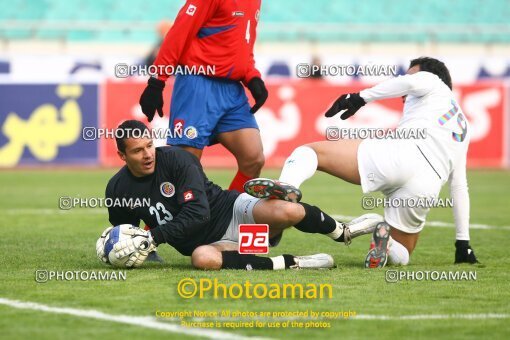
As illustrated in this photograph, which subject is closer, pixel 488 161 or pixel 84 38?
pixel 488 161

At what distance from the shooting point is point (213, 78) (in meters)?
7.99

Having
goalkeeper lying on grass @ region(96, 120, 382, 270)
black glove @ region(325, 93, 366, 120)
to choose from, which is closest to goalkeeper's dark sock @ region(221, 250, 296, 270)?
goalkeeper lying on grass @ region(96, 120, 382, 270)

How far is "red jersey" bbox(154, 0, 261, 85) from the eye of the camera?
7719 mm

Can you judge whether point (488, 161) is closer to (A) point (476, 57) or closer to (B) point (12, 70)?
(A) point (476, 57)

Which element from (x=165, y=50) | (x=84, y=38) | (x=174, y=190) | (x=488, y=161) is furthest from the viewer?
(x=84, y=38)

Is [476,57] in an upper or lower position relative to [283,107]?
upper

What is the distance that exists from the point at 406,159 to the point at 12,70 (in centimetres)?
1456

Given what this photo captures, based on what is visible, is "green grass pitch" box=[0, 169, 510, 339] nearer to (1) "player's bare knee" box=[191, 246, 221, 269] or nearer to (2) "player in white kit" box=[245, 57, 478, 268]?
(1) "player's bare knee" box=[191, 246, 221, 269]

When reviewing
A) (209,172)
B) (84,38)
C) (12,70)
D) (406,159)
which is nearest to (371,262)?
(406,159)

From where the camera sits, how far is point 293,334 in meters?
4.83

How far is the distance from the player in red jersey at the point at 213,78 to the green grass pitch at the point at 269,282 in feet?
2.97

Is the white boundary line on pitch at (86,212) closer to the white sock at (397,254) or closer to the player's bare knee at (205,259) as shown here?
the white sock at (397,254)

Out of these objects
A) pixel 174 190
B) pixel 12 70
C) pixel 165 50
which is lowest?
pixel 174 190

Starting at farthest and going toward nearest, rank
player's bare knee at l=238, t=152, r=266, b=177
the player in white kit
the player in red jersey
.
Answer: player's bare knee at l=238, t=152, r=266, b=177, the player in red jersey, the player in white kit
